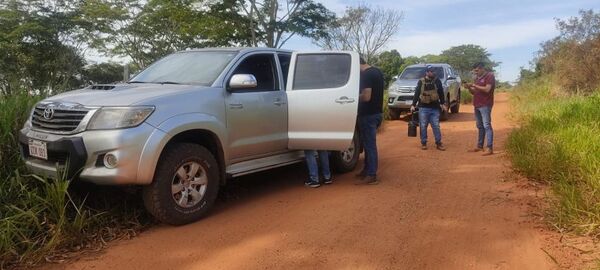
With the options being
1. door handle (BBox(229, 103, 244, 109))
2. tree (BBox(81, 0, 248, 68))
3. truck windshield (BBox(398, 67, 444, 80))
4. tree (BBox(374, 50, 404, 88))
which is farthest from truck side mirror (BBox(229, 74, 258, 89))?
tree (BBox(374, 50, 404, 88))

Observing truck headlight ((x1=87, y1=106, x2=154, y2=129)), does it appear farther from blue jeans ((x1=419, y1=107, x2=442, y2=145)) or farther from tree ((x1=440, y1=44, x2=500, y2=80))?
tree ((x1=440, y1=44, x2=500, y2=80))

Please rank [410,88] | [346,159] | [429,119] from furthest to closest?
[410,88]
[429,119]
[346,159]

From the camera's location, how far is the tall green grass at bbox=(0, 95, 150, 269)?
3.72 m

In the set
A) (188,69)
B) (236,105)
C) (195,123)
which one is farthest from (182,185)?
(188,69)

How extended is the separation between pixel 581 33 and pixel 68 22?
23.4 m

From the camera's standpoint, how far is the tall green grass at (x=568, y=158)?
407 centimetres

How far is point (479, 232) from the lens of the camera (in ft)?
13.6

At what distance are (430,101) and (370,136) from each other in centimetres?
278

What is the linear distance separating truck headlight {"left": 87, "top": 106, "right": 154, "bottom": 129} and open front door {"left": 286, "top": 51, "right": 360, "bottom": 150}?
2004mm

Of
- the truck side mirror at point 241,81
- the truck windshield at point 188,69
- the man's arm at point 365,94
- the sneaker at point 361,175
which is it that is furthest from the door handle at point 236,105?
the sneaker at point 361,175

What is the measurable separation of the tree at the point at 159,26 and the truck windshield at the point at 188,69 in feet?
60.4

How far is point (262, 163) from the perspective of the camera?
17.4 ft

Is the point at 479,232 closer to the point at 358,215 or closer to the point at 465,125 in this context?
the point at 358,215

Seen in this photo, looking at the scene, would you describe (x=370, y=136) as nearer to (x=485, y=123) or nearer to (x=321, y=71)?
(x=321, y=71)
